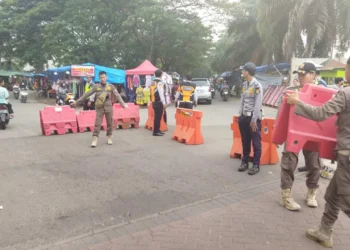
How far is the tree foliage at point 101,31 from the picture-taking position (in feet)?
72.2

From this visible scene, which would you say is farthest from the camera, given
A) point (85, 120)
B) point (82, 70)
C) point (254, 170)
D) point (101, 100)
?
point (82, 70)

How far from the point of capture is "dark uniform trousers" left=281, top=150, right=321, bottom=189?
3922mm

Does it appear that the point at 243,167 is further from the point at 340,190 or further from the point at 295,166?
the point at 340,190

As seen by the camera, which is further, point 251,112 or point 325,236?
point 251,112

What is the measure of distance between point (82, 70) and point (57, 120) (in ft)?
30.1

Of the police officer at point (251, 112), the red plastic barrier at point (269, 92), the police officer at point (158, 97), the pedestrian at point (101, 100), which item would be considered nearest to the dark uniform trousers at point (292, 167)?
the police officer at point (251, 112)

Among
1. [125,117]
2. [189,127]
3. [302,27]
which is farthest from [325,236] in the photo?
[302,27]

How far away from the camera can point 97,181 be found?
4.97 metres

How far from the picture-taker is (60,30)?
21750 millimetres

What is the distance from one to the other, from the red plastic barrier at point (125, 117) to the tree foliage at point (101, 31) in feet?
40.8

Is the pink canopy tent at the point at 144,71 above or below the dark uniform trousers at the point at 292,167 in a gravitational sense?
above

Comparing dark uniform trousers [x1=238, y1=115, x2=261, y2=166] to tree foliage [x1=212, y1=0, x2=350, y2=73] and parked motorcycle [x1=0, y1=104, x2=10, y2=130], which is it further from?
tree foliage [x1=212, y1=0, x2=350, y2=73]

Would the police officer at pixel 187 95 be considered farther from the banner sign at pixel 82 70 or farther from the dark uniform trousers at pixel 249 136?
the banner sign at pixel 82 70

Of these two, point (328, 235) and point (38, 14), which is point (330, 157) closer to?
point (328, 235)
